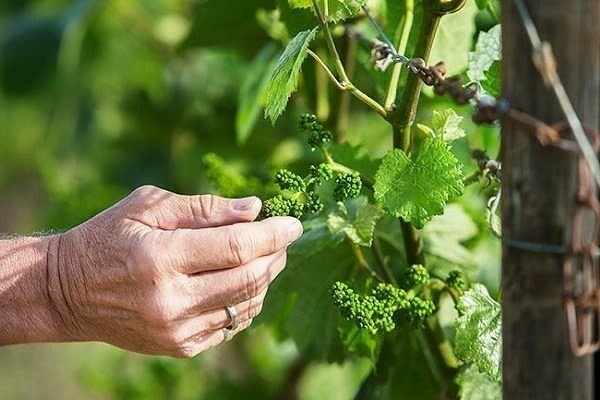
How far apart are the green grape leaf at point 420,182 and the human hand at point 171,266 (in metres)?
0.08

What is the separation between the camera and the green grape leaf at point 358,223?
1030mm

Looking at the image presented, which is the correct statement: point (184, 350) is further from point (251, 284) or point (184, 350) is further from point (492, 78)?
point (492, 78)

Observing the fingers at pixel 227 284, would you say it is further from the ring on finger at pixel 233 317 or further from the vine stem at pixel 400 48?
the vine stem at pixel 400 48

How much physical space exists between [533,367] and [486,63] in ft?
1.24

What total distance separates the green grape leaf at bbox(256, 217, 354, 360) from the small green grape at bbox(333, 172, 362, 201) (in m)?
0.14

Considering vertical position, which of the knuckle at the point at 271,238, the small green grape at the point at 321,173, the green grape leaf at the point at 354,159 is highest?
the green grape leaf at the point at 354,159

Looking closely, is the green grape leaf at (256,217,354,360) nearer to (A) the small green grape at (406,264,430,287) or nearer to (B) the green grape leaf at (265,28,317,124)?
(A) the small green grape at (406,264,430,287)

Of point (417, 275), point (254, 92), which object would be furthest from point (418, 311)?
point (254, 92)

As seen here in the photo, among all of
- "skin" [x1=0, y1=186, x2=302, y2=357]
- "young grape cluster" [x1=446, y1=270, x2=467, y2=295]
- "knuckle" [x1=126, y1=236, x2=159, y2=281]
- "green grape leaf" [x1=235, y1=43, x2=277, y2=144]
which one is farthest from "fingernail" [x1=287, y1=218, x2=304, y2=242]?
"green grape leaf" [x1=235, y1=43, x2=277, y2=144]

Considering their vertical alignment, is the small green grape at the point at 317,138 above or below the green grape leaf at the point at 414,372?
above

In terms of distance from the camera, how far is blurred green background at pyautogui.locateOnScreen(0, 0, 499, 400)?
161cm

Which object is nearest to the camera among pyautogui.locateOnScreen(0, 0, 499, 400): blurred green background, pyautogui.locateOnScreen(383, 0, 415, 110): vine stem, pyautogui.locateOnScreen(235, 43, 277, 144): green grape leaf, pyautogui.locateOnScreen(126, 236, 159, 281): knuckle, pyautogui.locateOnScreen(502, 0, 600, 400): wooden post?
pyautogui.locateOnScreen(502, 0, 600, 400): wooden post

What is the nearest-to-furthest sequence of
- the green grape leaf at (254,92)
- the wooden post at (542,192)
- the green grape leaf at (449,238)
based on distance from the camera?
the wooden post at (542,192) < the green grape leaf at (449,238) < the green grape leaf at (254,92)

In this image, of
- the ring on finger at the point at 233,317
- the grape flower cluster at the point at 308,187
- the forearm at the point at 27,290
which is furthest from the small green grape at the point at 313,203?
the forearm at the point at 27,290
